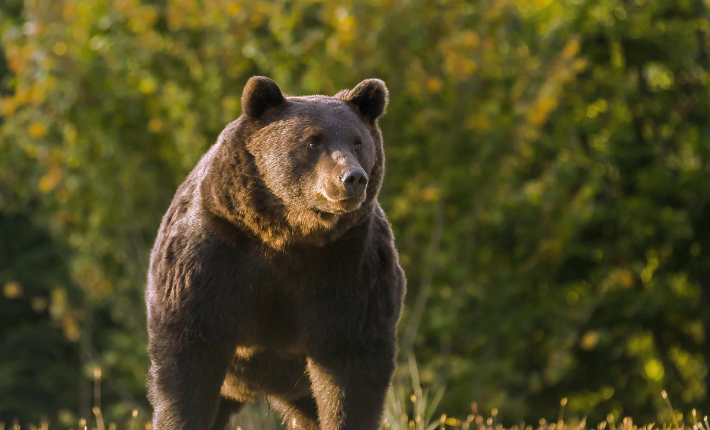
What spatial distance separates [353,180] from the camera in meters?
4.57

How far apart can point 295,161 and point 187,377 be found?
1.03 meters

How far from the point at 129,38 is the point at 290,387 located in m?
8.22

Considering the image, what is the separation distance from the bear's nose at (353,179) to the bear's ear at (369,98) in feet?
2.25

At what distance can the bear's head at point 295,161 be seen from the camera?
486cm

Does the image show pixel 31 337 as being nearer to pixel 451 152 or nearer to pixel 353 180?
pixel 451 152

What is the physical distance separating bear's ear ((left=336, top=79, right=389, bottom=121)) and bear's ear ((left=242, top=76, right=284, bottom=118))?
0.34 meters

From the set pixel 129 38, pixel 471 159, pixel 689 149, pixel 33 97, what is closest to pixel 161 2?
pixel 129 38

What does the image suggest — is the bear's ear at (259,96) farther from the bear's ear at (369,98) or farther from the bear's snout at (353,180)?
the bear's snout at (353,180)

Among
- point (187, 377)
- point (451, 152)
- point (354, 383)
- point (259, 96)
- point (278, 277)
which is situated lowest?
point (451, 152)

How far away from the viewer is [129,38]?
1280 cm

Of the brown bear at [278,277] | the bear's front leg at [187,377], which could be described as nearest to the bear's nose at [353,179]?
the brown bear at [278,277]

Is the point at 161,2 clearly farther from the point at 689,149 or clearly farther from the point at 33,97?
Result: the point at 689,149

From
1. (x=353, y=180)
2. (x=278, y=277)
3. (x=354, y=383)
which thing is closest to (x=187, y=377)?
(x=278, y=277)

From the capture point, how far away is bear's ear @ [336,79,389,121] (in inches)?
204
